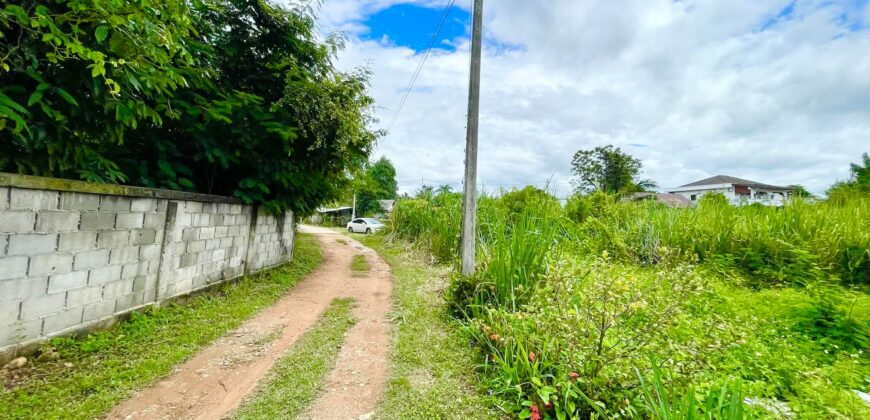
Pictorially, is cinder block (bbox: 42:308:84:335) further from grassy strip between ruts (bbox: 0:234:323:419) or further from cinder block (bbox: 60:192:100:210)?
cinder block (bbox: 60:192:100:210)

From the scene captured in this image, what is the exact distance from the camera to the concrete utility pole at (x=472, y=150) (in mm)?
4542

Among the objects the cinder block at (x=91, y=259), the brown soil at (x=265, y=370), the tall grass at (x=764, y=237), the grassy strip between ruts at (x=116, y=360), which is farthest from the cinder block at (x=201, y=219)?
the tall grass at (x=764, y=237)

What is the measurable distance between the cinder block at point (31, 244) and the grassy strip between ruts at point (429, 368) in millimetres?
2903

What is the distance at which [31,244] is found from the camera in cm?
250

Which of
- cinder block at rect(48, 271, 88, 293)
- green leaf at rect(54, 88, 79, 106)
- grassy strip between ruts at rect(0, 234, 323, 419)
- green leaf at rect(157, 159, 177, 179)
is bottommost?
grassy strip between ruts at rect(0, 234, 323, 419)

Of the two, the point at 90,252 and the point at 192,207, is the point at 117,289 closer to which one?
the point at 90,252

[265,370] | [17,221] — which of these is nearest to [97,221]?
[17,221]

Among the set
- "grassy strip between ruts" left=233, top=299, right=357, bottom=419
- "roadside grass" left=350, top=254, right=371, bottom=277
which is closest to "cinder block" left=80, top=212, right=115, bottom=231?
"grassy strip between ruts" left=233, top=299, right=357, bottom=419

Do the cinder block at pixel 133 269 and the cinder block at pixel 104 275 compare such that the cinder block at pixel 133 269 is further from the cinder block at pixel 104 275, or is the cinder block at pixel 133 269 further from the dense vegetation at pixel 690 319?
the dense vegetation at pixel 690 319

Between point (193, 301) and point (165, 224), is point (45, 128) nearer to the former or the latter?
point (165, 224)

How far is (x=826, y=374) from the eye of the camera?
2.29 metres

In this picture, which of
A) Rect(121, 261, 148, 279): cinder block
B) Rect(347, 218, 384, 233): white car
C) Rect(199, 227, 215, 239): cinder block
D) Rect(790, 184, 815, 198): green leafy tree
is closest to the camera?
Rect(121, 261, 148, 279): cinder block

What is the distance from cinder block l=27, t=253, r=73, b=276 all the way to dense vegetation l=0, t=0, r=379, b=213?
752 millimetres

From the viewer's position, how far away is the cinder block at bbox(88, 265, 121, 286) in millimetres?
3000
